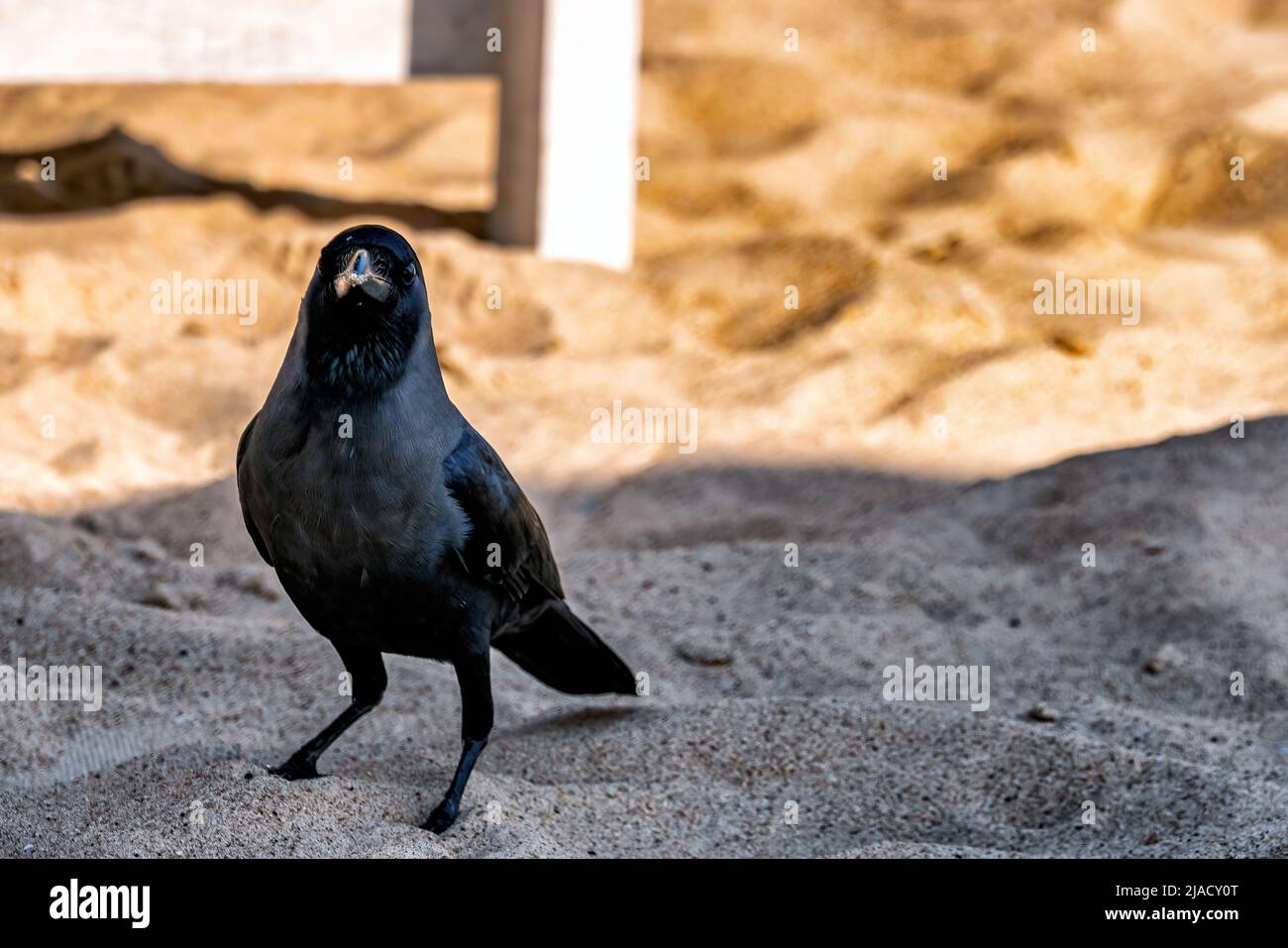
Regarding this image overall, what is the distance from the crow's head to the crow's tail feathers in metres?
0.69

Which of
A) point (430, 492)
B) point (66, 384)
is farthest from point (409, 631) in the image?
point (66, 384)

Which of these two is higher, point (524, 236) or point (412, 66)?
point (412, 66)

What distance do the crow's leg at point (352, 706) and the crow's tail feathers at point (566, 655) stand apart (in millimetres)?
245

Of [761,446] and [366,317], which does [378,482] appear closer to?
[366,317]

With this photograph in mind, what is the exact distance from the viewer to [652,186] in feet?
22.0

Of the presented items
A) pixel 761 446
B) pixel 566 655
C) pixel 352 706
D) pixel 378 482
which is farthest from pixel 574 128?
pixel 378 482

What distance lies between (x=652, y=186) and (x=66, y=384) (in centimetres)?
276

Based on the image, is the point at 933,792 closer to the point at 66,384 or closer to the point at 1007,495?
the point at 1007,495

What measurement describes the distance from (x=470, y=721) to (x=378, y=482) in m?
0.48

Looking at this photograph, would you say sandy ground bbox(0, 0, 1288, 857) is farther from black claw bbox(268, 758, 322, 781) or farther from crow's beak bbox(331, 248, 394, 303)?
crow's beak bbox(331, 248, 394, 303)

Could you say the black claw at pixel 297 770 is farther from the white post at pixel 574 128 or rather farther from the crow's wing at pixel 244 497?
the white post at pixel 574 128

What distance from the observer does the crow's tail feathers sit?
2855mm

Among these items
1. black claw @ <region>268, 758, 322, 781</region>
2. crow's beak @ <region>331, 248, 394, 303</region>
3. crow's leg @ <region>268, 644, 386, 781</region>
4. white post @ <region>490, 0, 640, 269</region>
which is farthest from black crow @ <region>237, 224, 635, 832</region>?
white post @ <region>490, 0, 640, 269</region>

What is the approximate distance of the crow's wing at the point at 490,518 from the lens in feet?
7.76
